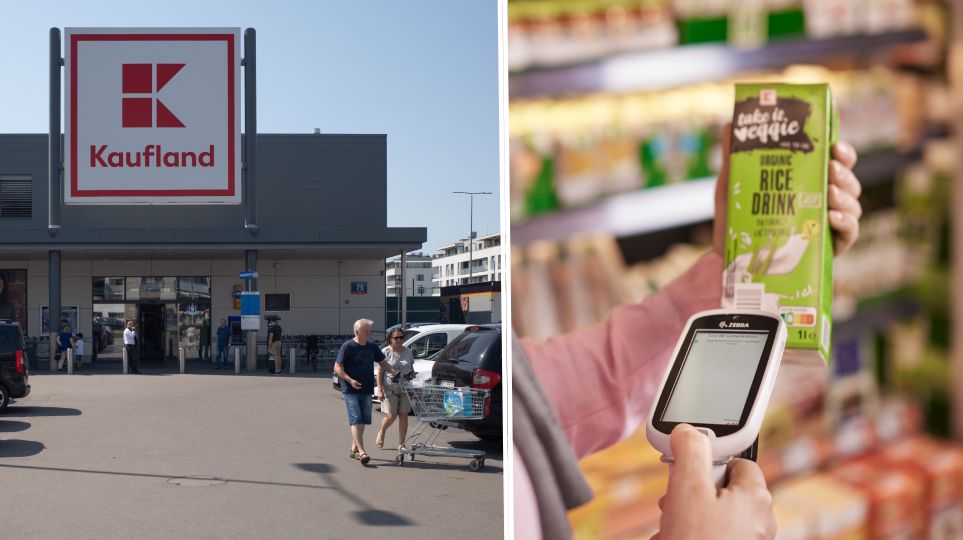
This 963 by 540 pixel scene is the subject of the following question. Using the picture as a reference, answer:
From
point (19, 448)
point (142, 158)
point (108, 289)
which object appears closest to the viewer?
point (19, 448)

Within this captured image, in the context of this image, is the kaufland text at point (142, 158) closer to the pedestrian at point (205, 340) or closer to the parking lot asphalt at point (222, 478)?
the pedestrian at point (205, 340)

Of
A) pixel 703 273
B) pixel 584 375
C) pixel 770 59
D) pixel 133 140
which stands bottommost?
pixel 584 375

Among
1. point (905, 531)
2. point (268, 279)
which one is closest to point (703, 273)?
point (905, 531)

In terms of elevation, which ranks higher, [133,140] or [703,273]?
[133,140]

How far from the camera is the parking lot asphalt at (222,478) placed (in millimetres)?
7801

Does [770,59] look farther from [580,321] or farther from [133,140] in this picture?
[133,140]

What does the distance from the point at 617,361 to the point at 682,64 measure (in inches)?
37.4

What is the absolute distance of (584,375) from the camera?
3021mm

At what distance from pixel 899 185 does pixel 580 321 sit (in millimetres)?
1086

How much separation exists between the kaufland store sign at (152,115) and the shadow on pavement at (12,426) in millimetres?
10864

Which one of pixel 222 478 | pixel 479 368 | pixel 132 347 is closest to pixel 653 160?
pixel 479 368

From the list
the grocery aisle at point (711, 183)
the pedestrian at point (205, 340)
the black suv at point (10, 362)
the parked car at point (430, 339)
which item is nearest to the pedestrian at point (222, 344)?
the pedestrian at point (205, 340)

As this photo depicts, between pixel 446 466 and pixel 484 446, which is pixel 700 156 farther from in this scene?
pixel 484 446

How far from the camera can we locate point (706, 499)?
288cm
